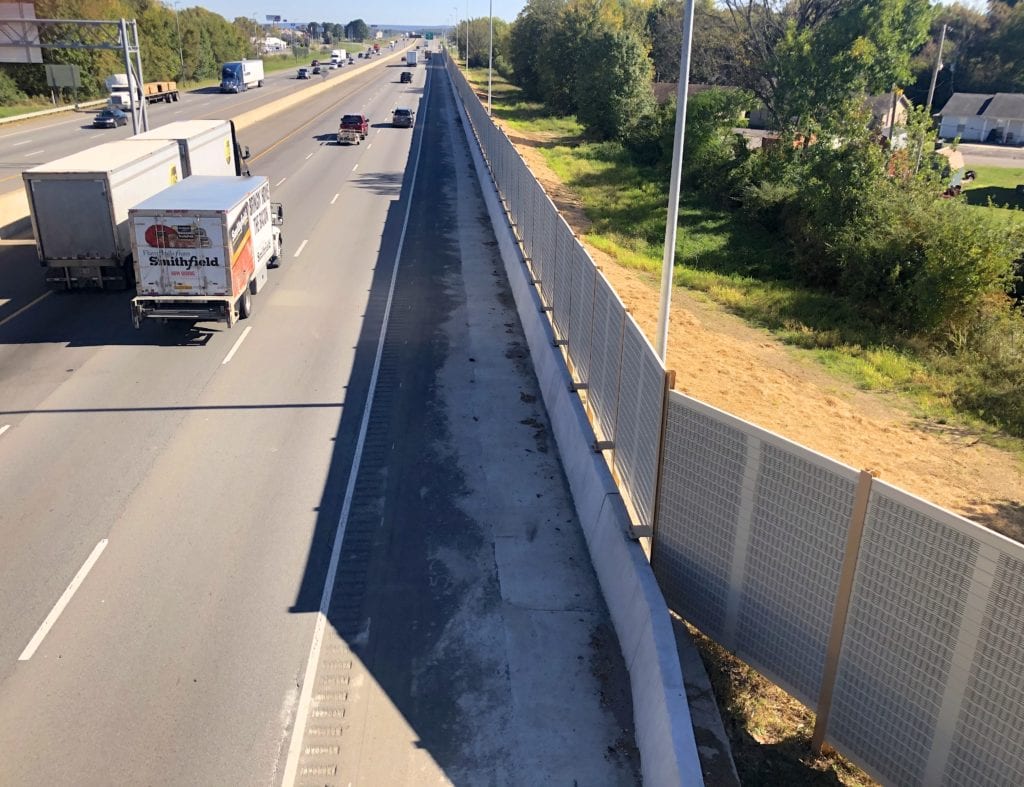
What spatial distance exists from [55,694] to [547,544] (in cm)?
531

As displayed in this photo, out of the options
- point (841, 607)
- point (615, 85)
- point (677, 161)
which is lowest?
point (841, 607)

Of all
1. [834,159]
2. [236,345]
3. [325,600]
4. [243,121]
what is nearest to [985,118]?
[834,159]

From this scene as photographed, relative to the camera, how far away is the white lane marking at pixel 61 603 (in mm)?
8469

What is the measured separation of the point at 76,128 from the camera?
182 feet

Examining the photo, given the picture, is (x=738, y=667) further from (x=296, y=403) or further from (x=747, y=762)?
(x=296, y=403)

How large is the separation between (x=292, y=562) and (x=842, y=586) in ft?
20.5

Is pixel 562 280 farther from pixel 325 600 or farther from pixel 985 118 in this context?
pixel 985 118

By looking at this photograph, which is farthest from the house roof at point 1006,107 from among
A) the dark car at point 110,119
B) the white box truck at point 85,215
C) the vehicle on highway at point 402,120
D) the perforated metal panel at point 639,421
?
the perforated metal panel at point 639,421

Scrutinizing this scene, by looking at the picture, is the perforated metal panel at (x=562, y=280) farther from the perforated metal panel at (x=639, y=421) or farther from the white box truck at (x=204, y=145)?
the white box truck at (x=204, y=145)

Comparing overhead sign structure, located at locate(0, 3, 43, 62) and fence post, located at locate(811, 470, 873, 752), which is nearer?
fence post, located at locate(811, 470, 873, 752)

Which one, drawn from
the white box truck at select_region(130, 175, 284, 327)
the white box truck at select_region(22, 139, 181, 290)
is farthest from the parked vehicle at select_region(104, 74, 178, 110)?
the white box truck at select_region(130, 175, 284, 327)

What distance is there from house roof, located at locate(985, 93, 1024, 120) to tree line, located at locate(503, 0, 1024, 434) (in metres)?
33.1

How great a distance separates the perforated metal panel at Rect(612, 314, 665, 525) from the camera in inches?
326

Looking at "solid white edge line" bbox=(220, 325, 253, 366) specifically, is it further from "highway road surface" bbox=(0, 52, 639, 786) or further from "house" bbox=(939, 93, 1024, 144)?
"house" bbox=(939, 93, 1024, 144)
